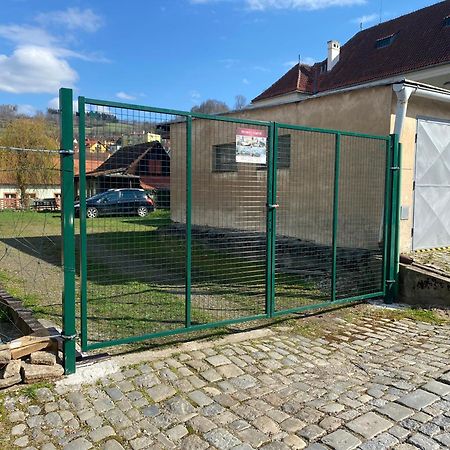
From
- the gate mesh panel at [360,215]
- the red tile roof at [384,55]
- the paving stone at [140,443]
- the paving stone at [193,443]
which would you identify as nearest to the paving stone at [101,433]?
the paving stone at [140,443]

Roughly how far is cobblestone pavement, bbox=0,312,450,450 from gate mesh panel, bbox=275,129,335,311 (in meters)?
3.45

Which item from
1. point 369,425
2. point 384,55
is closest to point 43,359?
point 369,425

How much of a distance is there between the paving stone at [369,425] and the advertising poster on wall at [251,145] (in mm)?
2719

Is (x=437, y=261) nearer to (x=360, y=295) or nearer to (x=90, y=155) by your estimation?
(x=360, y=295)

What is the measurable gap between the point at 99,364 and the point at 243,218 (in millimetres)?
4140

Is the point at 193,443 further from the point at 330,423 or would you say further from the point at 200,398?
the point at 330,423

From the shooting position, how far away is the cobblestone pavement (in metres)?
2.80

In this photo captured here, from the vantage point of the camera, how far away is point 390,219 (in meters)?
6.28

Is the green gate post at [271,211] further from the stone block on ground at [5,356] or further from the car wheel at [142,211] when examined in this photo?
the stone block on ground at [5,356]

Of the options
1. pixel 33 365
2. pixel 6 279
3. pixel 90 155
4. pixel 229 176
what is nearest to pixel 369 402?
pixel 33 365

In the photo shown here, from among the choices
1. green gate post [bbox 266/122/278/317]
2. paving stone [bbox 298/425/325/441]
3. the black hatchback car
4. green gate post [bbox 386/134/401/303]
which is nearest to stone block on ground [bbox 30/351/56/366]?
the black hatchback car

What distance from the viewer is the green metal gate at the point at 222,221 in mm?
3916

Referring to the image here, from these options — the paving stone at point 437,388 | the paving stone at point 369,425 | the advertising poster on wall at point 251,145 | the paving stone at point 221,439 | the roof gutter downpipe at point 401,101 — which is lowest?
the paving stone at point 369,425

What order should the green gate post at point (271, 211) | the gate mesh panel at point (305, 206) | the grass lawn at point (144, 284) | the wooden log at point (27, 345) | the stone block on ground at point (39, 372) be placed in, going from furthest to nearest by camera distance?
the gate mesh panel at point (305, 206)
the grass lawn at point (144, 284)
the green gate post at point (271, 211)
the wooden log at point (27, 345)
the stone block on ground at point (39, 372)
